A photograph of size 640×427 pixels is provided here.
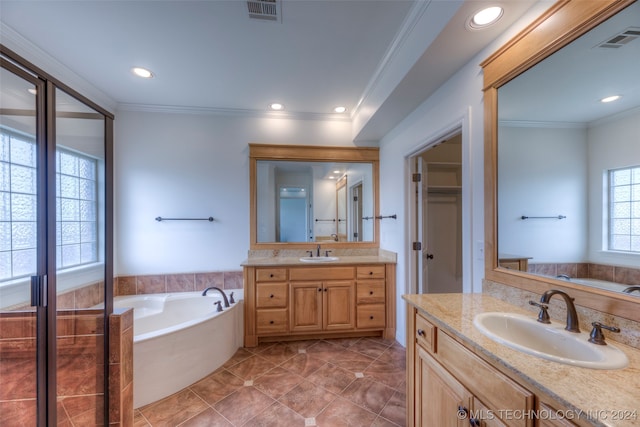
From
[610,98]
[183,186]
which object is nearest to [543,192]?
[610,98]

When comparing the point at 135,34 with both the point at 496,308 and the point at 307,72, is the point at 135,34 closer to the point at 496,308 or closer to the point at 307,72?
the point at 307,72

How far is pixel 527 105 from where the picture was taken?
4.36ft

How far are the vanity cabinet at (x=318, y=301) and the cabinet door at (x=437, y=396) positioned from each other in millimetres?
1469

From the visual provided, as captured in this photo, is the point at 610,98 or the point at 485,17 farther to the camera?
the point at 485,17

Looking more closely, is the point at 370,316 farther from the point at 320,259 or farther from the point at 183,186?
the point at 183,186

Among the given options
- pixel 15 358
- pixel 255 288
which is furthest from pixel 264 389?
pixel 15 358

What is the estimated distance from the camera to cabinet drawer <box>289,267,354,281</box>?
2739 millimetres

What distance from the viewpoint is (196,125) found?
10.1 feet

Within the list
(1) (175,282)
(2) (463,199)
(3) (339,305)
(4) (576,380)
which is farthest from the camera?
(1) (175,282)

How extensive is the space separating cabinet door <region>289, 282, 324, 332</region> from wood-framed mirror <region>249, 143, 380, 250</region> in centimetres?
62

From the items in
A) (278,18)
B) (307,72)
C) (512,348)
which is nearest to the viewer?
(512,348)

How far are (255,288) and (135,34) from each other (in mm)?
2351

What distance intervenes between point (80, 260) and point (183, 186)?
156 cm

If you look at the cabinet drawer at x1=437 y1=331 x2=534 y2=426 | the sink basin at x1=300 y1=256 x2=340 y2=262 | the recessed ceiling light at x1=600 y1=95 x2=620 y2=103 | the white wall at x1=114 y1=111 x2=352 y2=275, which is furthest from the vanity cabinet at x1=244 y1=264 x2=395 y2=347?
the recessed ceiling light at x1=600 y1=95 x2=620 y2=103
